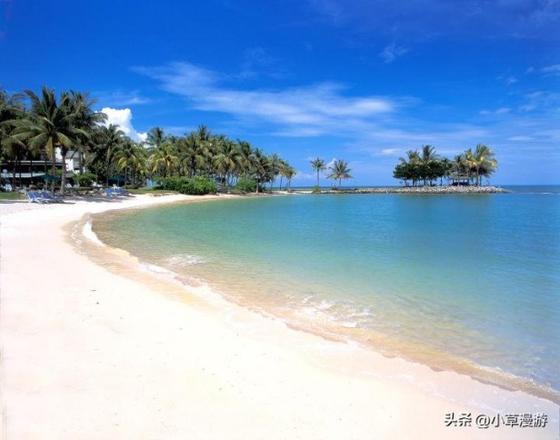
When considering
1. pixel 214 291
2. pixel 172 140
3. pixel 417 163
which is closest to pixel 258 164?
pixel 172 140

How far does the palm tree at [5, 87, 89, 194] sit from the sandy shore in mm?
34286

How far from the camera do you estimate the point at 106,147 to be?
194ft

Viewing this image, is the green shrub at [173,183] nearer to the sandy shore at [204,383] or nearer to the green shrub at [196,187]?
the green shrub at [196,187]

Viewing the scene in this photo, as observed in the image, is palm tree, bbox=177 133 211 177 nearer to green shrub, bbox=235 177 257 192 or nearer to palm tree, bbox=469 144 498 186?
green shrub, bbox=235 177 257 192

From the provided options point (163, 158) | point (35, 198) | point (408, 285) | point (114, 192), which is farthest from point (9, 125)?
point (408, 285)

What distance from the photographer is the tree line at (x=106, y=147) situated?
37938mm

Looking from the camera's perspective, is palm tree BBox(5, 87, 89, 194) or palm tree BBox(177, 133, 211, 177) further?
palm tree BBox(177, 133, 211, 177)

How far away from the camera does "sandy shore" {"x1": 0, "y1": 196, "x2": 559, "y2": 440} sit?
3.89m

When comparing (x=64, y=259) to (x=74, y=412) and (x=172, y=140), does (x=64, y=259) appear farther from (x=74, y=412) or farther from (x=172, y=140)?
(x=172, y=140)

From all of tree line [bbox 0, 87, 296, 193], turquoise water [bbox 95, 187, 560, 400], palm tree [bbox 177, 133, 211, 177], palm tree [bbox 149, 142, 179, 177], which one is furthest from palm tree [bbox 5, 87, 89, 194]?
palm tree [bbox 177, 133, 211, 177]

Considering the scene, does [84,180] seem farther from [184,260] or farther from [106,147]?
[184,260]

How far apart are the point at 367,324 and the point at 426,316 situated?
1.42 metres

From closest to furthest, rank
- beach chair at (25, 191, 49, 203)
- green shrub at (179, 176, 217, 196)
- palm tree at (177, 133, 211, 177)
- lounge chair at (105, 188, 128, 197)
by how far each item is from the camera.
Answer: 1. beach chair at (25, 191, 49, 203)
2. lounge chair at (105, 188, 128, 197)
3. green shrub at (179, 176, 217, 196)
4. palm tree at (177, 133, 211, 177)

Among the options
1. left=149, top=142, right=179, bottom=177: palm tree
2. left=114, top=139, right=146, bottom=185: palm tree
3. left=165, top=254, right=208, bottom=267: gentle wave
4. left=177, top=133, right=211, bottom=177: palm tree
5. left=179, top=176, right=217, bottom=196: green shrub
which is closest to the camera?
left=165, top=254, right=208, bottom=267: gentle wave
